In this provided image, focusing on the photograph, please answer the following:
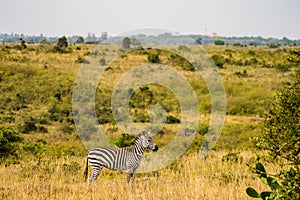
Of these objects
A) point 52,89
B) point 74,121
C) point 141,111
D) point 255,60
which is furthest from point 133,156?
point 255,60

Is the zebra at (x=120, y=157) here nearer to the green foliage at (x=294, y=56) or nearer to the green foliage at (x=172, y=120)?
the green foliage at (x=294, y=56)

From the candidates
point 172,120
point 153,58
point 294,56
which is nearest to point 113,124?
point 172,120

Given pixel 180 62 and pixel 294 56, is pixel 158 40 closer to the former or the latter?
pixel 294 56

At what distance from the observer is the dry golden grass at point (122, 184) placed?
584 cm

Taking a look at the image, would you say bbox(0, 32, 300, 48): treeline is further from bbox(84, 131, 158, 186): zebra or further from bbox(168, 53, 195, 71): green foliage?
bbox(84, 131, 158, 186): zebra

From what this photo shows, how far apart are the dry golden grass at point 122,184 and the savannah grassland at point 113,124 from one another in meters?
0.02

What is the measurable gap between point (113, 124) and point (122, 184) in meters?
15.6

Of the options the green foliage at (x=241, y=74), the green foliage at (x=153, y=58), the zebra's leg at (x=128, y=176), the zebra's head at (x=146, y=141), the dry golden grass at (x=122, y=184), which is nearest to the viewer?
the dry golden grass at (x=122, y=184)

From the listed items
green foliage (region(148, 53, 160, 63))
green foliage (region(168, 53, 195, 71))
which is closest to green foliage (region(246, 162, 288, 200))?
green foliage (region(148, 53, 160, 63))

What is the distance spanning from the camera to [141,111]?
26.4m

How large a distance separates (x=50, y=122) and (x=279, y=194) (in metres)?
21.0

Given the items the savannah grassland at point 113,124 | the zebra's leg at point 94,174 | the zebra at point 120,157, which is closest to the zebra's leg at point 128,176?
the zebra at point 120,157

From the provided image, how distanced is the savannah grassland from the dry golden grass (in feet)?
0.05

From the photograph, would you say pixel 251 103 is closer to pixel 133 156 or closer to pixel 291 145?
pixel 133 156
